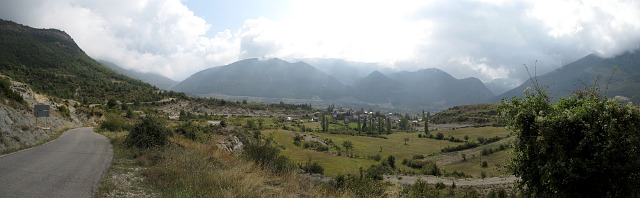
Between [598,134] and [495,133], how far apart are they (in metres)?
99.4

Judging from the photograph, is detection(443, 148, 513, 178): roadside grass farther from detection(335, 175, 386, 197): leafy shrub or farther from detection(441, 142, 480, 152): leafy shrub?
detection(335, 175, 386, 197): leafy shrub

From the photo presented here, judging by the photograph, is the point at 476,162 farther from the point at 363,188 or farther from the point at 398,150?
the point at 363,188

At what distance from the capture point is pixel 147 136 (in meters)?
13.5

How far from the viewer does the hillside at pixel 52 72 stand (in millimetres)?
71812

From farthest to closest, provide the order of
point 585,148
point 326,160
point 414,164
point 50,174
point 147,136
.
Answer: point 414,164
point 326,160
point 147,136
point 50,174
point 585,148

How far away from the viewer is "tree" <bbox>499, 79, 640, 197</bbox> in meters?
4.71

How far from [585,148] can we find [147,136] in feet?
54.7

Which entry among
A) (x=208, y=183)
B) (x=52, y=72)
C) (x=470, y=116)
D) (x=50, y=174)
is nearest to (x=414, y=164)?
(x=208, y=183)

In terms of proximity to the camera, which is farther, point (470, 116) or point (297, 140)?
point (470, 116)

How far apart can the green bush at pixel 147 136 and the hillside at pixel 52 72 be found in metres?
65.8

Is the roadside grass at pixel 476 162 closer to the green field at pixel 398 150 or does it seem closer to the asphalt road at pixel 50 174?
the green field at pixel 398 150

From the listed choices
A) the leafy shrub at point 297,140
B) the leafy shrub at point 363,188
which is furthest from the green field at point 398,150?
the leafy shrub at point 363,188

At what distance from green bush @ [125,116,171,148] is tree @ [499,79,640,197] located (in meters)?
15.2

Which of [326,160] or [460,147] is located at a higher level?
[326,160]
